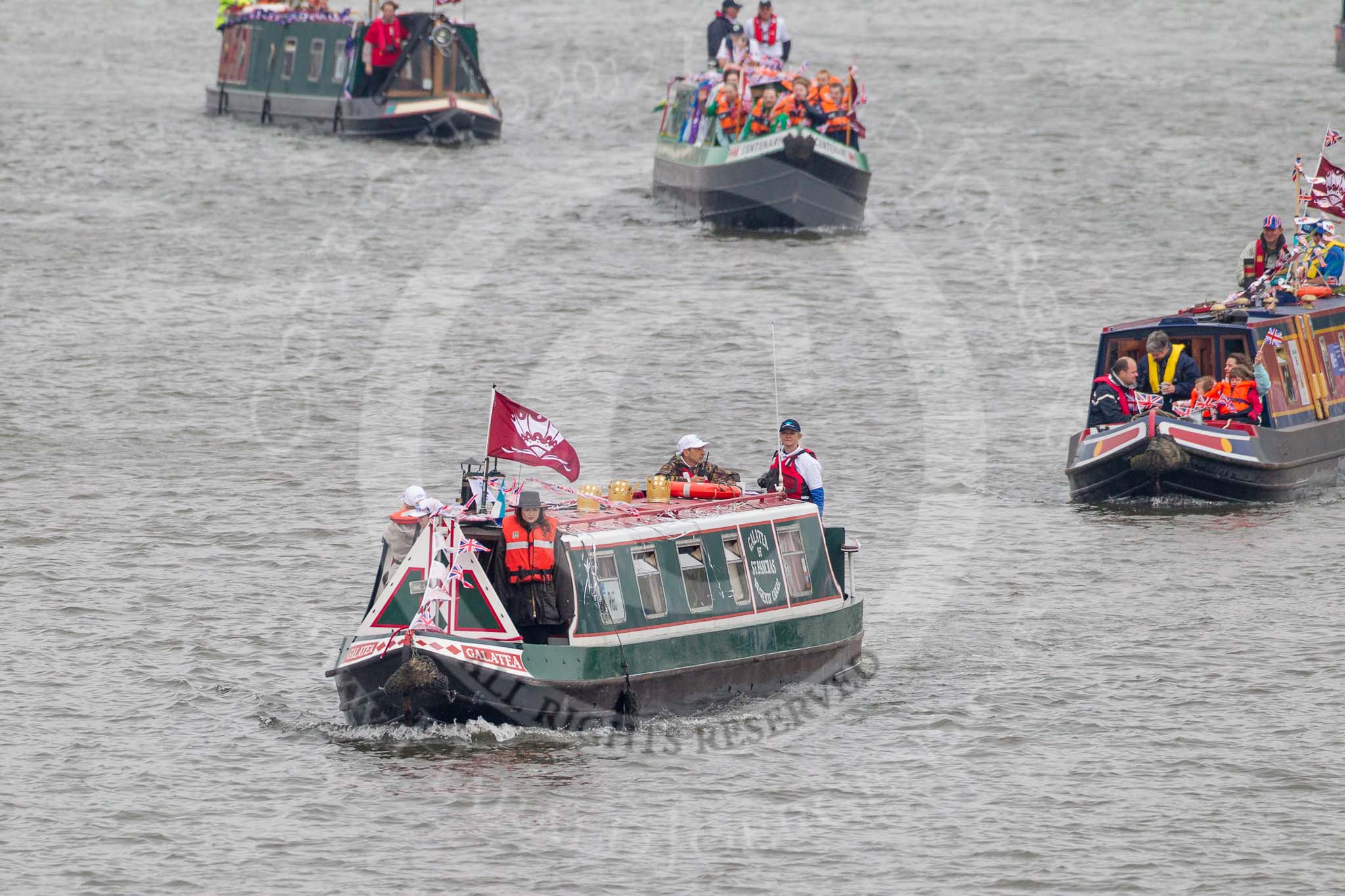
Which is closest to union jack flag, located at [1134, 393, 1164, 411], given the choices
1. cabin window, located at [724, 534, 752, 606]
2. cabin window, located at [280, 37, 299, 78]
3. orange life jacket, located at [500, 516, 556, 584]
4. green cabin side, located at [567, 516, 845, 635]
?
green cabin side, located at [567, 516, 845, 635]

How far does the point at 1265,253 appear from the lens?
3300 centimetres

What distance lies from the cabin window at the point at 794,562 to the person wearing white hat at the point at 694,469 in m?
0.89

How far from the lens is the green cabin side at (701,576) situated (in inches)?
800

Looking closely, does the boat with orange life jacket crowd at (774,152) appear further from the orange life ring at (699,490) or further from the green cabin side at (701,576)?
the green cabin side at (701,576)

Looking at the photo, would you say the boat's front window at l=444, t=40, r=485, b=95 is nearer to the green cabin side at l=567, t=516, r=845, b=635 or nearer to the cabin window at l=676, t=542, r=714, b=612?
the green cabin side at l=567, t=516, r=845, b=635

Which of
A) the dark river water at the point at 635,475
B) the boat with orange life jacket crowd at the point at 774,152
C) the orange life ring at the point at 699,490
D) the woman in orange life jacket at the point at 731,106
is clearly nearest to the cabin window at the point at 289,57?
the dark river water at the point at 635,475

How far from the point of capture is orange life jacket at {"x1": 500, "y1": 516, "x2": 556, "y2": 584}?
2008cm

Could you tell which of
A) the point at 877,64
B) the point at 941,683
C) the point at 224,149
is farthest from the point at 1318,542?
the point at 877,64

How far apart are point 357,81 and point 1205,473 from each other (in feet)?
119

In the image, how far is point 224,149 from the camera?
58594 millimetres

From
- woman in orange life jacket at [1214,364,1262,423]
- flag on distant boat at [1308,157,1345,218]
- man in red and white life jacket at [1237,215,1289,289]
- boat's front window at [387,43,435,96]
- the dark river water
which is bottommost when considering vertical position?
the dark river water

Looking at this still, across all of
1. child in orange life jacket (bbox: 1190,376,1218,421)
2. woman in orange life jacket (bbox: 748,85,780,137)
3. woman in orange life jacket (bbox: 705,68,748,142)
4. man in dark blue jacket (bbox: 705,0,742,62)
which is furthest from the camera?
man in dark blue jacket (bbox: 705,0,742,62)

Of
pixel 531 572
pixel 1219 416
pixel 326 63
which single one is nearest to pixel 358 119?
pixel 326 63

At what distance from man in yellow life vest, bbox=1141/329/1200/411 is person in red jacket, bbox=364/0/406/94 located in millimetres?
32386
